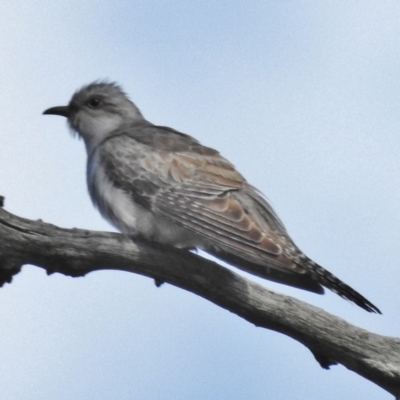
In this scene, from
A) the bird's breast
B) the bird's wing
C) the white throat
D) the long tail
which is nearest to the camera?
the long tail

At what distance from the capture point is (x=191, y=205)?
767cm

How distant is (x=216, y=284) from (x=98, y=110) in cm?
393

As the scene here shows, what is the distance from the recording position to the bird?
7.14 meters

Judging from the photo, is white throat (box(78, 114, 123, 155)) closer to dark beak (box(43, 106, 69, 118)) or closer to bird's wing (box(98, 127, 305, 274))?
dark beak (box(43, 106, 69, 118))

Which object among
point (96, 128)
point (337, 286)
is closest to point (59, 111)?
point (96, 128)

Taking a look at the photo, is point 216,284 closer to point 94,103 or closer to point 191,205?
point 191,205

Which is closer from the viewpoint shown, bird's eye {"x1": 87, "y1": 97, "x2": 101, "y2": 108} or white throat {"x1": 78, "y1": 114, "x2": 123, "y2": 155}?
white throat {"x1": 78, "y1": 114, "x2": 123, "y2": 155}

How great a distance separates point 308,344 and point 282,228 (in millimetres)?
1553

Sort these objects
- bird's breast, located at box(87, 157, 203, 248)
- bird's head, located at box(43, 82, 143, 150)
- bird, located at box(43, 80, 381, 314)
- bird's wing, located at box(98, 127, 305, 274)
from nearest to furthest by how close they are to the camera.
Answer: bird, located at box(43, 80, 381, 314) < bird's wing, located at box(98, 127, 305, 274) < bird's breast, located at box(87, 157, 203, 248) < bird's head, located at box(43, 82, 143, 150)

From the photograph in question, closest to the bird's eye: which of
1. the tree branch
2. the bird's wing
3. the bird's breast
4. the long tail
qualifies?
the bird's wing

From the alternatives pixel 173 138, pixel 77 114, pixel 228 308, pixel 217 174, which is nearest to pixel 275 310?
pixel 228 308

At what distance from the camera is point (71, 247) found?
21.1ft

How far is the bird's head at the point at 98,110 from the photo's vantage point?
9750 millimetres

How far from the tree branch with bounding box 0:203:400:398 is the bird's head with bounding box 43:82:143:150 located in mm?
3241
